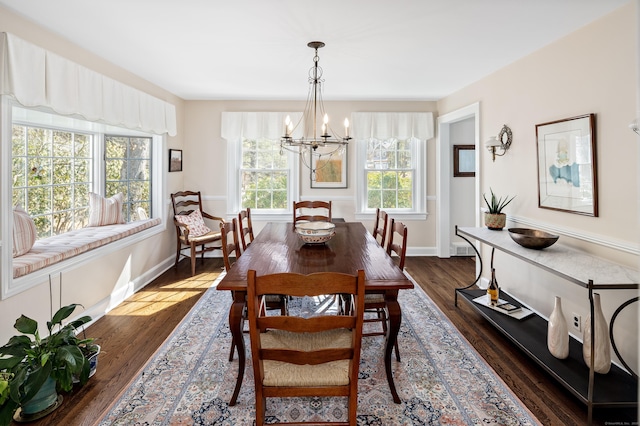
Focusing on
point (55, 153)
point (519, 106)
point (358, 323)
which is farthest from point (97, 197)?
point (519, 106)

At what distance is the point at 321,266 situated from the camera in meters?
2.27

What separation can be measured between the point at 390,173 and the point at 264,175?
1982 mm

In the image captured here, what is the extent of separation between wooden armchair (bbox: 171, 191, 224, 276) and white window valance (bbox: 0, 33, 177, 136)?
126 cm

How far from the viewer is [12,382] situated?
1.76 m

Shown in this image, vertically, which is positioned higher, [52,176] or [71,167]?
[71,167]

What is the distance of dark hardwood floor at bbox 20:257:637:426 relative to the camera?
1.98 m

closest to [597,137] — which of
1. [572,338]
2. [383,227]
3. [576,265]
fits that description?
[576,265]

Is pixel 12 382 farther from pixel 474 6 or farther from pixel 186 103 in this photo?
pixel 186 103

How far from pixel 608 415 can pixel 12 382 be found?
3.14m

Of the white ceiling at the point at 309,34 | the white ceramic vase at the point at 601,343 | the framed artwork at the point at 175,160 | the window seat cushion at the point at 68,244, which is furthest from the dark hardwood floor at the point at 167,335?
the white ceiling at the point at 309,34

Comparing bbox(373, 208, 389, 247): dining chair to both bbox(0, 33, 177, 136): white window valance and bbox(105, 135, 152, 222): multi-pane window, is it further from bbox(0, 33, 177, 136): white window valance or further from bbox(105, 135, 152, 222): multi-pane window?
bbox(105, 135, 152, 222): multi-pane window

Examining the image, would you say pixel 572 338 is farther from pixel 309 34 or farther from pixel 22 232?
pixel 22 232

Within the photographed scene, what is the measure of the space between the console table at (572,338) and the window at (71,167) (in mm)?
4004

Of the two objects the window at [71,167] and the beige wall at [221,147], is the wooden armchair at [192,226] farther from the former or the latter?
the window at [71,167]
